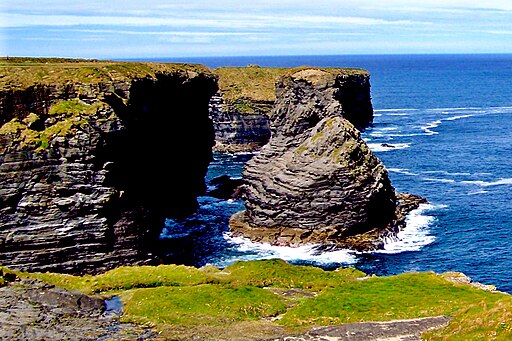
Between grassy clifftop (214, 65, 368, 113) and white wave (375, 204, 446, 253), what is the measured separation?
6098 centimetres

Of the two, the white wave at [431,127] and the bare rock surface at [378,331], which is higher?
the bare rock surface at [378,331]

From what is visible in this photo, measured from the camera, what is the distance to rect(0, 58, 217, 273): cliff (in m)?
61.2

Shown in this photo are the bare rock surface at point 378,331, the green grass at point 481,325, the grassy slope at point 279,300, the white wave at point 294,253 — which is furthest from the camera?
the white wave at point 294,253

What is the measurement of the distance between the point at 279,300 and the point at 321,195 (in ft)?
138

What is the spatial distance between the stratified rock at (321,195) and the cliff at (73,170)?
1688 centimetres

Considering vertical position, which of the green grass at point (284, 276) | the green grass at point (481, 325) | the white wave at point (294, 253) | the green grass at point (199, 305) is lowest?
the white wave at point (294, 253)

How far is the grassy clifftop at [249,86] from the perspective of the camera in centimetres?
15338

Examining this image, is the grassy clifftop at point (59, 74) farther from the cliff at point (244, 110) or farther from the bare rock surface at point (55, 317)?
the cliff at point (244, 110)

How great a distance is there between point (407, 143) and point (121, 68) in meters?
87.9

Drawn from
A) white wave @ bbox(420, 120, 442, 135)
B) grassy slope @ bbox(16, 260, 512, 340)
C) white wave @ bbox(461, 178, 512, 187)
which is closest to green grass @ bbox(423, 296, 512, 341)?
grassy slope @ bbox(16, 260, 512, 340)

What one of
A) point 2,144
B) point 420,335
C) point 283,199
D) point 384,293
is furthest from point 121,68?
point 420,335

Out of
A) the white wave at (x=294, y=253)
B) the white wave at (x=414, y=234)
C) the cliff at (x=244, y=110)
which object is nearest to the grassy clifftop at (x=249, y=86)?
the cliff at (x=244, y=110)

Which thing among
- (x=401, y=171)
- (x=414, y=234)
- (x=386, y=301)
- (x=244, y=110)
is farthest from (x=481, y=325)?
(x=244, y=110)

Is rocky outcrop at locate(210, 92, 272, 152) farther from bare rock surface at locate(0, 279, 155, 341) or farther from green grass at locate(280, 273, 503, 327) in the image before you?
bare rock surface at locate(0, 279, 155, 341)
